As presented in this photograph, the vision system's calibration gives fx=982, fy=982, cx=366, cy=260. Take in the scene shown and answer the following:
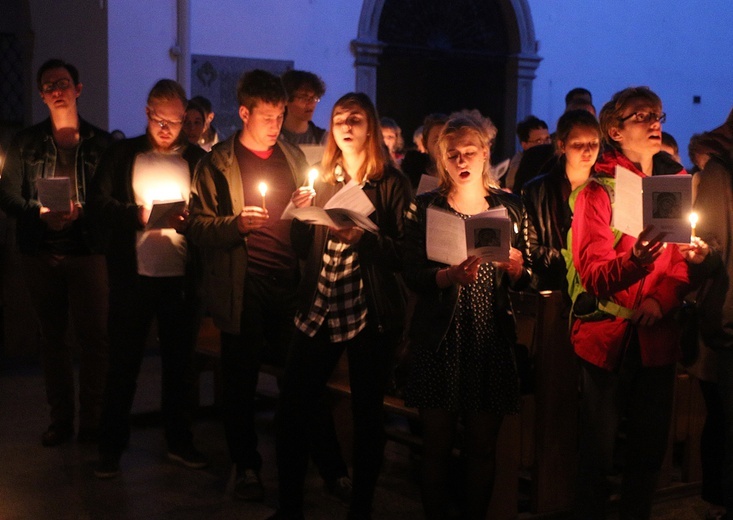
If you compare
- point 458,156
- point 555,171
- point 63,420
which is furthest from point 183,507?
point 555,171

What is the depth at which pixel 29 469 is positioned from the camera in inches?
205

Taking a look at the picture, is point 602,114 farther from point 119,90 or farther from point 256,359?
point 119,90

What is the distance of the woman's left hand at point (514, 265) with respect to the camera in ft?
12.4

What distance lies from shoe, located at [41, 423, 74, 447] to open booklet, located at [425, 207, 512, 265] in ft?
9.64

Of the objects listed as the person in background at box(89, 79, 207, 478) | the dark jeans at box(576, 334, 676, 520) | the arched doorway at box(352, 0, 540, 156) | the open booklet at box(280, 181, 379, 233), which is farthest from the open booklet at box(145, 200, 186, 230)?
the arched doorway at box(352, 0, 540, 156)

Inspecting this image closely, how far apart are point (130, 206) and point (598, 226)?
8.02 ft

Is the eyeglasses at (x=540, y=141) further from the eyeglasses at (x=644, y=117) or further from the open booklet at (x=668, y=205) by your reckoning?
the open booklet at (x=668, y=205)

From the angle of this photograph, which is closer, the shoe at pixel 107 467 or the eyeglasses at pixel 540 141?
the shoe at pixel 107 467

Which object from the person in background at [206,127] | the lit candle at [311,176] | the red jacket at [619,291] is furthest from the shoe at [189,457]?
the person in background at [206,127]

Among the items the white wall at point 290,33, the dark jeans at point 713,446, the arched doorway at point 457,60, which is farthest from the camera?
the arched doorway at point 457,60

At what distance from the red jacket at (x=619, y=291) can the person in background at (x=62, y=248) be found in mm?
2960

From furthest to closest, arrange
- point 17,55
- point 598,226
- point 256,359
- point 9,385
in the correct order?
point 17,55 → point 9,385 → point 256,359 → point 598,226

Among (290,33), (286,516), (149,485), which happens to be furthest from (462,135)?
(290,33)

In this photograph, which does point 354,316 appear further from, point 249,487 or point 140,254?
point 140,254
